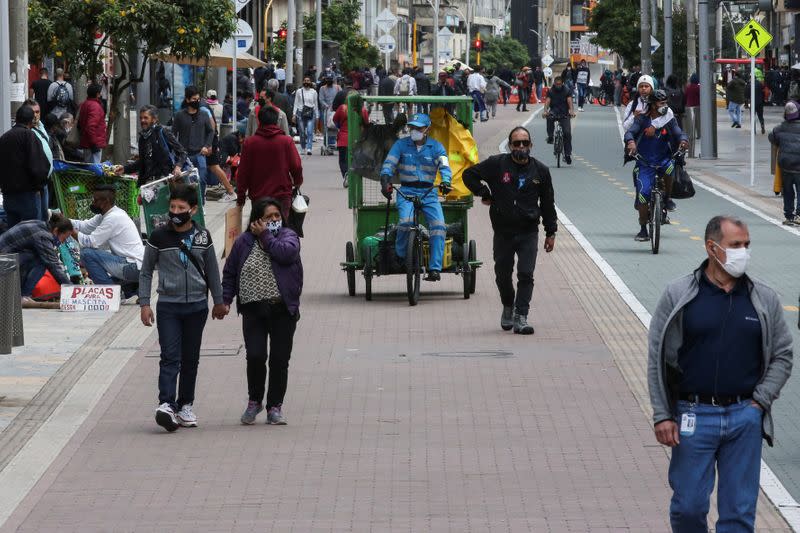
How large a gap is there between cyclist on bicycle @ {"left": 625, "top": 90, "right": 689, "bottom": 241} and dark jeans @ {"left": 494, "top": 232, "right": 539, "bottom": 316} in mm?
6235

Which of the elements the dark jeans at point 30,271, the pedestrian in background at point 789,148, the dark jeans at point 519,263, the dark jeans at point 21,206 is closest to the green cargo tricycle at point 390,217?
the dark jeans at point 519,263

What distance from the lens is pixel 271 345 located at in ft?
34.9

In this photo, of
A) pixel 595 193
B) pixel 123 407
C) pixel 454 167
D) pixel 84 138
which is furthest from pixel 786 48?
pixel 123 407

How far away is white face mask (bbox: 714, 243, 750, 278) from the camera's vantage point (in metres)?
6.53

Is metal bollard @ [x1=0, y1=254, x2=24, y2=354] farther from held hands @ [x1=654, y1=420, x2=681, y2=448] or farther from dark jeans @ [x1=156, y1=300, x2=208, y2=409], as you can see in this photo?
held hands @ [x1=654, y1=420, x2=681, y2=448]

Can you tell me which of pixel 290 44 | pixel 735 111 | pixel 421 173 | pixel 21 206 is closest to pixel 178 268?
pixel 421 173

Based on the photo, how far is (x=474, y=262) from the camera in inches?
647

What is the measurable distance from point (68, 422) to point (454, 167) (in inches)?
288

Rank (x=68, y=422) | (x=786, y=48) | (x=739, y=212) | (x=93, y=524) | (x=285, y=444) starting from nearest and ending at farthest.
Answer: (x=93, y=524)
(x=285, y=444)
(x=68, y=422)
(x=739, y=212)
(x=786, y=48)

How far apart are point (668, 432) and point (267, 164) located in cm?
1052

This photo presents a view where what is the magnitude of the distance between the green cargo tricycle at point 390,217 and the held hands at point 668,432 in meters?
9.19

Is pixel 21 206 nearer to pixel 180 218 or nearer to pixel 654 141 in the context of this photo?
pixel 654 141

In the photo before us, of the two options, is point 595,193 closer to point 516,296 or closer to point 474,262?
point 474,262

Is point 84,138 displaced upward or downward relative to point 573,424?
upward
